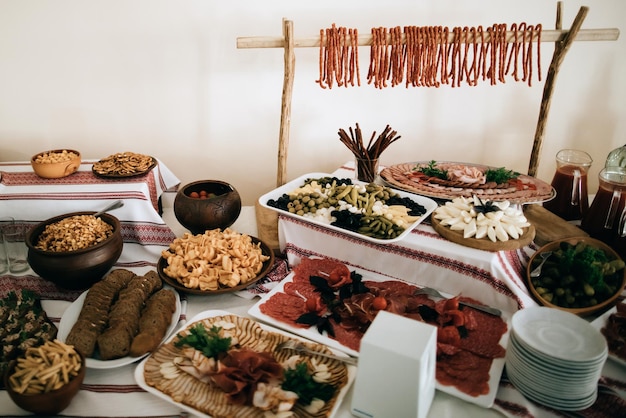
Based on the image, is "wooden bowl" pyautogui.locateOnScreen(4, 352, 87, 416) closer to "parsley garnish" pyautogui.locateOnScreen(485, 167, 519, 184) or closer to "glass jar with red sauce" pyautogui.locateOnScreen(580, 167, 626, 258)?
"parsley garnish" pyautogui.locateOnScreen(485, 167, 519, 184)

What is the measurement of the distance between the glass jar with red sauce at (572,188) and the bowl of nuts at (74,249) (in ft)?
5.67

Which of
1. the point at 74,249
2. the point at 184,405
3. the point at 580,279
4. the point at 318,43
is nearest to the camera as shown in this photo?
the point at 184,405

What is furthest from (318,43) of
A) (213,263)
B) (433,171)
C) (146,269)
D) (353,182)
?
(146,269)

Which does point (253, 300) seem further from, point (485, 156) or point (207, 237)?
point (485, 156)

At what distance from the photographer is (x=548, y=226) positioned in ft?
5.49

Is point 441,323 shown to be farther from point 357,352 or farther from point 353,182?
point 353,182

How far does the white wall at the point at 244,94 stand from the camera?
2.20 m

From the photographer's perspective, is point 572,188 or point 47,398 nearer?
point 47,398

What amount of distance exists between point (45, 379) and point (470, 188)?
5.12 ft

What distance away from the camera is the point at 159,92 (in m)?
2.34

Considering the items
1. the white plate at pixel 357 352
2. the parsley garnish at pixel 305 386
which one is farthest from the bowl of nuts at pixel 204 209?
the parsley garnish at pixel 305 386


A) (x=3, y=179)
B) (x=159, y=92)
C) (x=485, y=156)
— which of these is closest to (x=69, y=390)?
(x=3, y=179)

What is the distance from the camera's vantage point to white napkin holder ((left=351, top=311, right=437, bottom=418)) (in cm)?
98

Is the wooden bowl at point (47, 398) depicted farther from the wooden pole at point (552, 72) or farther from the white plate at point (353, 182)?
the wooden pole at point (552, 72)
